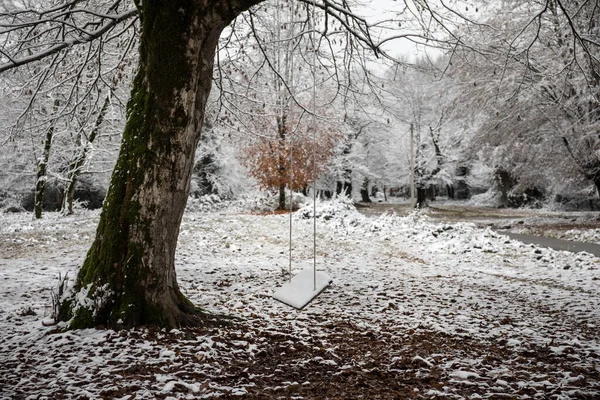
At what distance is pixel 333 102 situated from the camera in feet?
32.1

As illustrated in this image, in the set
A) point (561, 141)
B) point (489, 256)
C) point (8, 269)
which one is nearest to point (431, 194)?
point (561, 141)

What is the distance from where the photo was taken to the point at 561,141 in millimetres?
12992

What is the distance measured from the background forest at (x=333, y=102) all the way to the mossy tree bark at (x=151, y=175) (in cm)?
119

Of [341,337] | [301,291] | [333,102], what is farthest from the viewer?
[333,102]

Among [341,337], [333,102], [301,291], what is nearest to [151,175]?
[341,337]

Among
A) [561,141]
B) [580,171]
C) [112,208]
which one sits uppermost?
[561,141]

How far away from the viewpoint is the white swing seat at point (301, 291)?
458cm

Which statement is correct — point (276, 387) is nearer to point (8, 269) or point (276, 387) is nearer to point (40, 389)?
point (40, 389)

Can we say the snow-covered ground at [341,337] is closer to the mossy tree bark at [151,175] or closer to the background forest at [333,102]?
the mossy tree bark at [151,175]

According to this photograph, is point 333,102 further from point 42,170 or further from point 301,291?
point 42,170

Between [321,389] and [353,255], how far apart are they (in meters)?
5.86

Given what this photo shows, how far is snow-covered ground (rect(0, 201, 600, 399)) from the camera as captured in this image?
8.17 feet

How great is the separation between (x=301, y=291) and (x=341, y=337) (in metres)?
1.33

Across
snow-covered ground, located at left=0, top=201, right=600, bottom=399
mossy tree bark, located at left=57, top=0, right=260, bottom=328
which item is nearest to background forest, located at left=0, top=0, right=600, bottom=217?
mossy tree bark, located at left=57, top=0, right=260, bottom=328
